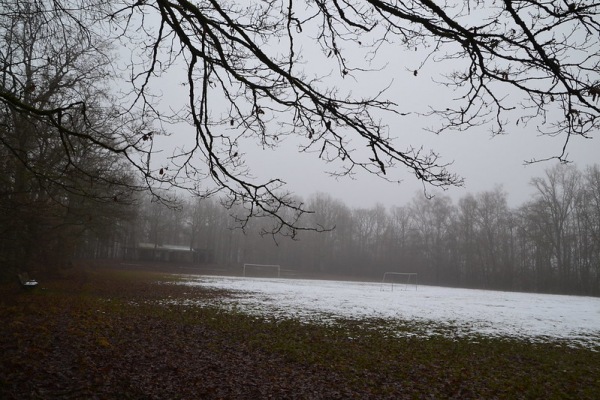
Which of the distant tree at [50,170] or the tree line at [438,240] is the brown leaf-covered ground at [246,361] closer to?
the distant tree at [50,170]

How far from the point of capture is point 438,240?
242 feet

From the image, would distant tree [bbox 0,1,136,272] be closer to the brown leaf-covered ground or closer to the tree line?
the brown leaf-covered ground

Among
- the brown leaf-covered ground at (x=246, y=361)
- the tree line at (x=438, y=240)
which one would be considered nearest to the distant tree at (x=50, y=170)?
the brown leaf-covered ground at (x=246, y=361)

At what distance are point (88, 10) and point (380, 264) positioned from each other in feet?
238

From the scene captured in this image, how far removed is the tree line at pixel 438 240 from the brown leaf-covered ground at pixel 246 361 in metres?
35.2

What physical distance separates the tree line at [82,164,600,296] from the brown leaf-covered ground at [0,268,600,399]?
35.2 m

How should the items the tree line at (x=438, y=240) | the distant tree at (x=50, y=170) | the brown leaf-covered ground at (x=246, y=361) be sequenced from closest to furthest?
the brown leaf-covered ground at (x=246, y=361) < the distant tree at (x=50, y=170) < the tree line at (x=438, y=240)

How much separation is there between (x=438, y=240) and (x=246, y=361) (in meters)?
70.6

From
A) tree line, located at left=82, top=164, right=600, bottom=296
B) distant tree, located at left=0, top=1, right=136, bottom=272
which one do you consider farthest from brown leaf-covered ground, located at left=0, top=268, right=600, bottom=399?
tree line, located at left=82, top=164, right=600, bottom=296

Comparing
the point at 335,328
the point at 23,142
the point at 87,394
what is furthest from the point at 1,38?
the point at 335,328

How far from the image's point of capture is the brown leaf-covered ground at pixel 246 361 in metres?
6.24

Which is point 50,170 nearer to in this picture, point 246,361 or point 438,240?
point 246,361

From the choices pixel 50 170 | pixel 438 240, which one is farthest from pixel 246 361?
pixel 438 240

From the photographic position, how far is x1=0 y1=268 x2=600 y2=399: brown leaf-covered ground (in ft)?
20.5
